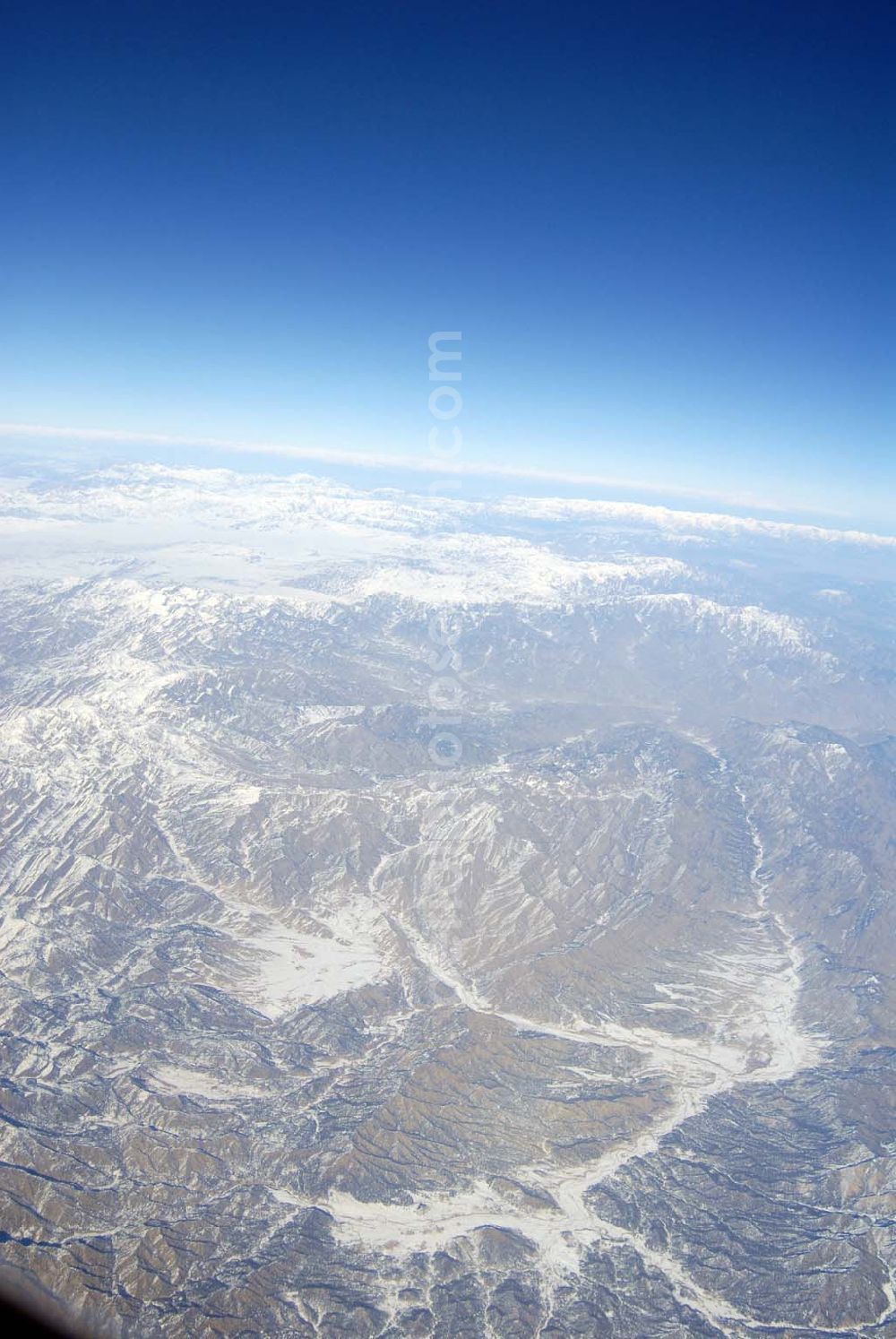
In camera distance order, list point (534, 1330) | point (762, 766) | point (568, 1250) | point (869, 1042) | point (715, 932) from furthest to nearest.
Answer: point (762, 766) < point (715, 932) < point (869, 1042) < point (568, 1250) < point (534, 1330)

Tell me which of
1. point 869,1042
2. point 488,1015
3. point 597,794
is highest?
point 597,794

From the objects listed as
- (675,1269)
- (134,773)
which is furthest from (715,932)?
(134,773)

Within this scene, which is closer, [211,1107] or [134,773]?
[211,1107]

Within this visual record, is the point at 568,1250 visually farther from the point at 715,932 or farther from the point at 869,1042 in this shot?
the point at 715,932

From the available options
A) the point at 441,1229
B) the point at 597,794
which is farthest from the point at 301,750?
the point at 441,1229

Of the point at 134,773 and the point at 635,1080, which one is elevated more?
the point at 134,773

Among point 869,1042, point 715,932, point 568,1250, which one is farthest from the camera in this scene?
point 715,932

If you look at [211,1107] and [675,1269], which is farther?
[211,1107]

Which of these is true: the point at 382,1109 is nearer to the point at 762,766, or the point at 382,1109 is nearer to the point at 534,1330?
the point at 534,1330

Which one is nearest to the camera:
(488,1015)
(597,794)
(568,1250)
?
(568,1250)
